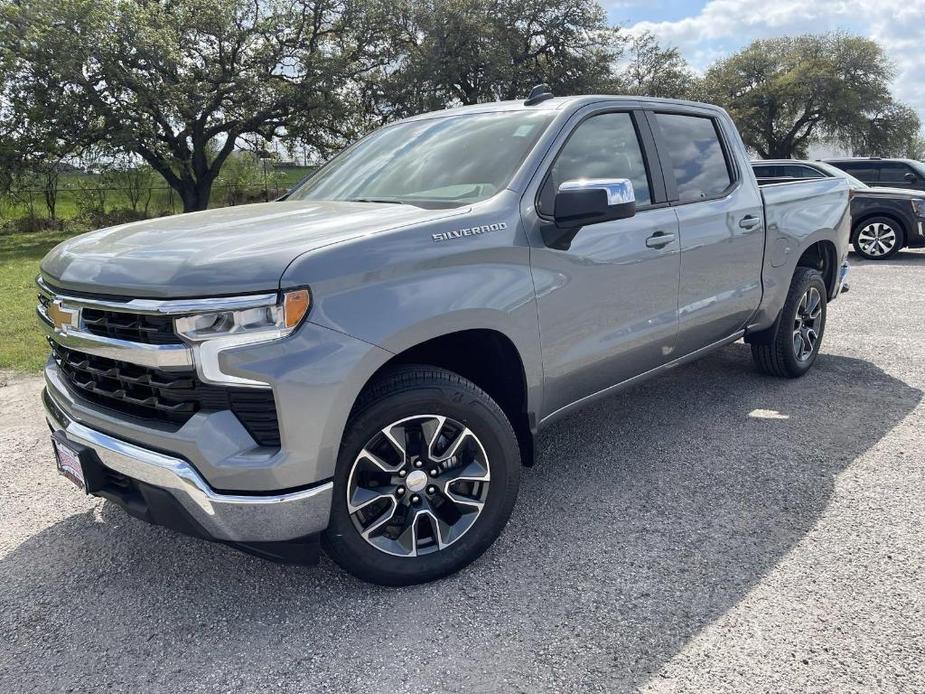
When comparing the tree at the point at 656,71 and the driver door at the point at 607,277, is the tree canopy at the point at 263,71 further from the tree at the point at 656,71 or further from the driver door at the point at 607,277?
the driver door at the point at 607,277

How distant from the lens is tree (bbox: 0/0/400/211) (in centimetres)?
A: 2244

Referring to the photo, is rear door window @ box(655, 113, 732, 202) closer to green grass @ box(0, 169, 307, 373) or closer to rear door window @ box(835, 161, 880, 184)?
green grass @ box(0, 169, 307, 373)

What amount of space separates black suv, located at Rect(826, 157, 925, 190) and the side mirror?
12.1 meters

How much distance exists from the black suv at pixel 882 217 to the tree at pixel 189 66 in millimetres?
19179

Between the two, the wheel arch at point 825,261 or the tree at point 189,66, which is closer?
the wheel arch at point 825,261

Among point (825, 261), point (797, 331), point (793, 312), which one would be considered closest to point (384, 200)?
point (793, 312)

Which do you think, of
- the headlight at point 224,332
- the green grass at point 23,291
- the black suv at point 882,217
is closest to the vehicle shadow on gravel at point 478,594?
the headlight at point 224,332

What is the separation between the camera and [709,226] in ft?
13.3

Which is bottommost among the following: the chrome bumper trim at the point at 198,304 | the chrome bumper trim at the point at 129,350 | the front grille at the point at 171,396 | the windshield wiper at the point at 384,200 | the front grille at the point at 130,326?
the front grille at the point at 171,396

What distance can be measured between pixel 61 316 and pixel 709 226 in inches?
128

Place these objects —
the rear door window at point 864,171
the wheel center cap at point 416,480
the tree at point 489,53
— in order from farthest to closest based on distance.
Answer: the tree at point 489,53, the rear door window at point 864,171, the wheel center cap at point 416,480

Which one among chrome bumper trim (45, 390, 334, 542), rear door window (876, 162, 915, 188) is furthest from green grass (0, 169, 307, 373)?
rear door window (876, 162, 915, 188)

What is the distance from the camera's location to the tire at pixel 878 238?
12.3 m

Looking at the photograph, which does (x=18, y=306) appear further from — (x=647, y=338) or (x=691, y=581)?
(x=691, y=581)
